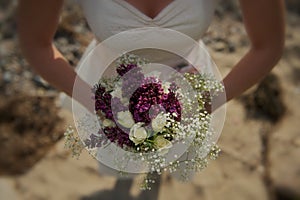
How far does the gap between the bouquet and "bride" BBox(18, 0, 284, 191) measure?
36 centimetres

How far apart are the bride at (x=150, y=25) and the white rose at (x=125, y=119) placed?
18.1 inches

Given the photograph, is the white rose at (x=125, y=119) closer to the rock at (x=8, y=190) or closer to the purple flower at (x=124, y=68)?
the purple flower at (x=124, y=68)

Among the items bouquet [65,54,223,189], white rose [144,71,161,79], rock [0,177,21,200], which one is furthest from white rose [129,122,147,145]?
rock [0,177,21,200]

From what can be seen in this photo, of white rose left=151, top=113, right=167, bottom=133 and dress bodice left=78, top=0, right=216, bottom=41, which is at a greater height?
white rose left=151, top=113, right=167, bottom=133

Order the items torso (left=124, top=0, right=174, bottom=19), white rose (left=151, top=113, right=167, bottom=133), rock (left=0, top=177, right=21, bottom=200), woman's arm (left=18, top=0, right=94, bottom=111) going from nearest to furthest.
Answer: white rose (left=151, top=113, right=167, bottom=133), woman's arm (left=18, top=0, right=94, bottom=111), torso (left=124, top=0, right=174, bottom=19), rock (left=0, top=177, right=21, bottom=200)

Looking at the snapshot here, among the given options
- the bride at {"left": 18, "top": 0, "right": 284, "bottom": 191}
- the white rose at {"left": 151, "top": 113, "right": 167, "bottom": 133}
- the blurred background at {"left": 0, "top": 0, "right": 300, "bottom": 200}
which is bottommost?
the blurred background at {"left": 0, "top": 0, "right": 300, "bottom": 200}

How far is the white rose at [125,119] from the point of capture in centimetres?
113

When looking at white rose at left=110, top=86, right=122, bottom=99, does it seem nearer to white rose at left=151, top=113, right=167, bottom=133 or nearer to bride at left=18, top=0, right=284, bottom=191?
white rose at left=151, top=113, right=167, bottom=133

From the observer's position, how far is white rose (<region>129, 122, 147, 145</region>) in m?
1.11

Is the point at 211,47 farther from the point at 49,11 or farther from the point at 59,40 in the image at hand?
A: the point at 49,11

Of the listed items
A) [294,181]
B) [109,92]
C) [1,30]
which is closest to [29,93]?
[1,30]

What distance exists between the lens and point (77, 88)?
4.83 ft

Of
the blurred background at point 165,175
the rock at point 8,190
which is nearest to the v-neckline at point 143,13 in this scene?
the blurred background at point 165,175

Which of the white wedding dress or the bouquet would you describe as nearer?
the bouquet
